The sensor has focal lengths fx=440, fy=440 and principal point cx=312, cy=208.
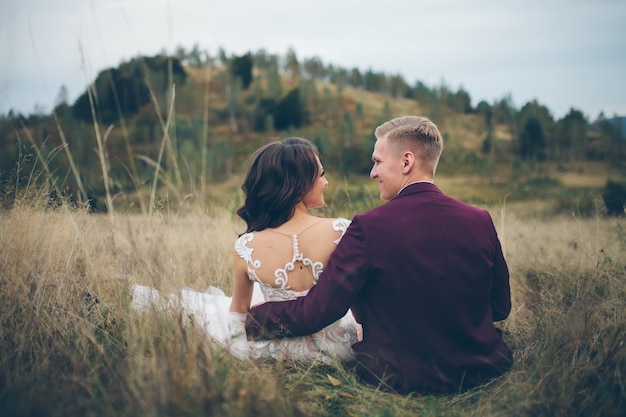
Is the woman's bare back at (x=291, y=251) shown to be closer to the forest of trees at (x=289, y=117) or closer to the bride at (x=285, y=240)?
the bride at (x=285, y=240)

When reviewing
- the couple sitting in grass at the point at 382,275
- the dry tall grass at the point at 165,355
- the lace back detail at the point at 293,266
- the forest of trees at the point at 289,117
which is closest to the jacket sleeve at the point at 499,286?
the couple sitting in grass at the point at 382,275

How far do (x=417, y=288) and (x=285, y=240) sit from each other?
0.85 meters

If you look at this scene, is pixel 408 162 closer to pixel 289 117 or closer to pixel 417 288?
pixel 417 288

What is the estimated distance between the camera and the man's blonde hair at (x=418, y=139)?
2.67 metres

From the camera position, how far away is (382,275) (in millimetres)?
2438

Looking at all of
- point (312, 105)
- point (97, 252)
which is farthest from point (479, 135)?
point (97, 252)

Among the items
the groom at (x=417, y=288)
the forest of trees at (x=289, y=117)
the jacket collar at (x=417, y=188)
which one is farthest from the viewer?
the forest of trees at (x=289, y=117)

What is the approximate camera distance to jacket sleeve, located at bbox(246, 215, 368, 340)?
7.94 feet

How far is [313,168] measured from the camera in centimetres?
272

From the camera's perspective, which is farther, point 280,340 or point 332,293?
point 280,340


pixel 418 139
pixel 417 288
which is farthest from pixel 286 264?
pixel 418 139

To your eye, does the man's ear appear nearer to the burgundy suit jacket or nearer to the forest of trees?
the burgundy suit jacket

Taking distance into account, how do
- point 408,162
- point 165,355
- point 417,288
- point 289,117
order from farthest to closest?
1. point 289,117
2. point 408,162
3. point 417,288
4. point 165,355

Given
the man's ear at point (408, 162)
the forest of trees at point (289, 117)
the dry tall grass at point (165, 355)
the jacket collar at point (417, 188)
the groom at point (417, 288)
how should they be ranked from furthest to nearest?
the forest of trees at point (289, 117) → the man's ear at point (408, 162) → the jacket collar at point (417, 188) → the groom at point (417, 288) → the dry tall grass at point (165, 355)
